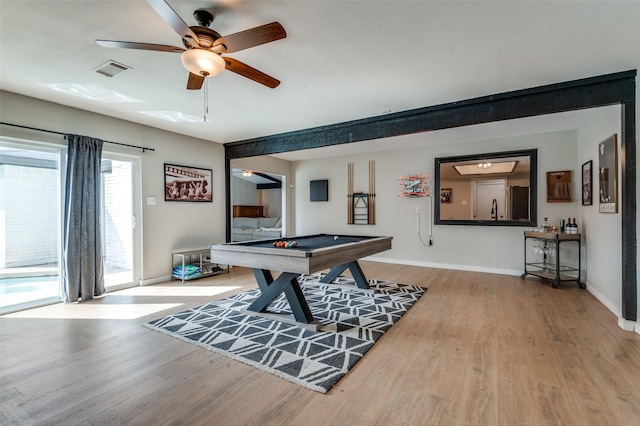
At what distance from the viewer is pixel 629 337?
2.67 metres

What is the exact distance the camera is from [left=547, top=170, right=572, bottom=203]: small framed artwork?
4.82m

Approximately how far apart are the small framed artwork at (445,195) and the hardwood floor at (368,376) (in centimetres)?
279

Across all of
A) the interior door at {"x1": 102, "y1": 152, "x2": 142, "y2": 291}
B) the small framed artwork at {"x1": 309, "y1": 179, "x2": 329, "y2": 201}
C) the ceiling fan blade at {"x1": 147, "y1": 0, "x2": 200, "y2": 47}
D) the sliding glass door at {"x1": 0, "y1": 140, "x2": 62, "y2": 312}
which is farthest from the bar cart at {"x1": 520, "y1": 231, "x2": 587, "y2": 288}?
the sliding glass door at {"x1": 0, "y1": 140, "x2": 62, "y2": 312}

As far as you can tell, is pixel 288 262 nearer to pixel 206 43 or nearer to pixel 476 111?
pixel 206 43

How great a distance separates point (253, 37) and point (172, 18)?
448 mm

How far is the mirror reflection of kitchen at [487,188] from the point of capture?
524cm

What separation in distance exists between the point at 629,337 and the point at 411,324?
1.86m

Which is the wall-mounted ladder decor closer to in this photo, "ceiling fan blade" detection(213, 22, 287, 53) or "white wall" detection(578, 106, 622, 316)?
"white wall" detection(578, 106, 622, 316)

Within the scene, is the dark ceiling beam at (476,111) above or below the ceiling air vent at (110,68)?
below

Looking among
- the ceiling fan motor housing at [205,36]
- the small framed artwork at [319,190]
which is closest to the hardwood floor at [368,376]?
the ceiling fan motor housing at [205,36]

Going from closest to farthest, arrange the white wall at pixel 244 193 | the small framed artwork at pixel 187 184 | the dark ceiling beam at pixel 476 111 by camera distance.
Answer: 1. the dark ceiling beam at pixel 476 111
2. the small framed artwork at pixel 187 184
3. the white wall at pixel 244 193

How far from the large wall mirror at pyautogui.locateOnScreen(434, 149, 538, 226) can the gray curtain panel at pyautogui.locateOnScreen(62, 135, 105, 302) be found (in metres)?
5.59

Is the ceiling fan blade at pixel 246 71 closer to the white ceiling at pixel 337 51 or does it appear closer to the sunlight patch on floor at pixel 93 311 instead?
the white ceiling at pixel 337 51

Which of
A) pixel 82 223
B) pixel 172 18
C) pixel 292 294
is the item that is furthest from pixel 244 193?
pixel 172 18
